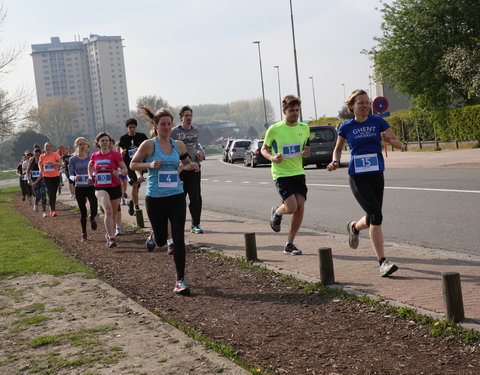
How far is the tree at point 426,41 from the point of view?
36844 millimetres

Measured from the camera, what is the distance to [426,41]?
3800 centimetres

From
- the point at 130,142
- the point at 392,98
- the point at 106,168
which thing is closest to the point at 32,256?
the point at 106,168

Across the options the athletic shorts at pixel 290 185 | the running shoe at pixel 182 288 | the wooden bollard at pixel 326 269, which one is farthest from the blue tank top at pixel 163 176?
the athletic shorts at pixel 290 185

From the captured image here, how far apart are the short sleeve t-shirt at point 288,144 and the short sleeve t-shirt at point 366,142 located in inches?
56.4

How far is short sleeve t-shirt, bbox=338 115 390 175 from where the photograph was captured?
7.13 meters

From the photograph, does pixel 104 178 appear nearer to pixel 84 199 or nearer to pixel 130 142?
pixel 84 199

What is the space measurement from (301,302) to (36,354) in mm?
2332

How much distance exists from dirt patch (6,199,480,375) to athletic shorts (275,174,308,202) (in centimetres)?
109

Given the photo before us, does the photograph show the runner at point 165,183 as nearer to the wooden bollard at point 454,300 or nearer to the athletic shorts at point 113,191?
the wooden bollard at point 454,300

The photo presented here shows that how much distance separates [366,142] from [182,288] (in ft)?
7.69

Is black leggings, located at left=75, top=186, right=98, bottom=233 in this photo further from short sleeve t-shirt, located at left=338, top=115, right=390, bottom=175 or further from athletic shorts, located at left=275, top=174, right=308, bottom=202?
short sleeve t-shirt, located at left=338, top=115, right=390, bottom=175

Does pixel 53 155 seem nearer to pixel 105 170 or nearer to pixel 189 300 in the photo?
pixel 105 170

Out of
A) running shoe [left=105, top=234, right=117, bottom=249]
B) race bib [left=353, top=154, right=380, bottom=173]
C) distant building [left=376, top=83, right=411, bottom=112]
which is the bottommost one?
running shoe [left=105, top=234, right=117, bottom=249]

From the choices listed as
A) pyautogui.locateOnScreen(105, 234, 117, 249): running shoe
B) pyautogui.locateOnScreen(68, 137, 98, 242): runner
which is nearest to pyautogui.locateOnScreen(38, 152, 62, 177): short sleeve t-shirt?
pyautogui.locateOnScreen(68, 137, 98, 242): runner
